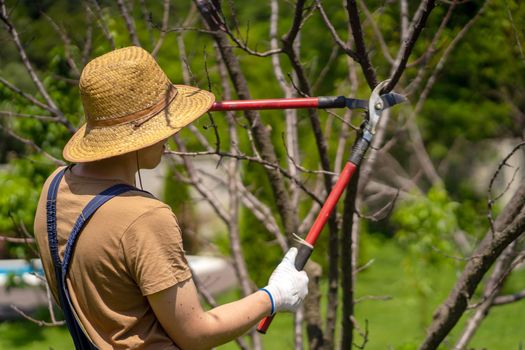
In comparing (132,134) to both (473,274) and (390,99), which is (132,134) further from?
(473,274)

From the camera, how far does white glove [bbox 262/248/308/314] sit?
2033mm

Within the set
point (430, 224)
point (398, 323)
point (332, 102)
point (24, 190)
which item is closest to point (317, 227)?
point (332, 102)

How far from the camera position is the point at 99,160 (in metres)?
1.94

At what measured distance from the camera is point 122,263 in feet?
5.94

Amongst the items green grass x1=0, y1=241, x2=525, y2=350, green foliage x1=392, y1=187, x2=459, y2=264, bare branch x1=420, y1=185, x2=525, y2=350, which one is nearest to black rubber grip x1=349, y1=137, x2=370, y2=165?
bare branch x1=420, y1=185, x2=525, y2=350

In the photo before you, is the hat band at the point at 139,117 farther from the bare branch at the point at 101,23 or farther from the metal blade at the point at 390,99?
the bare branch at the point at 101,23

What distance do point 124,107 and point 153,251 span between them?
379mm

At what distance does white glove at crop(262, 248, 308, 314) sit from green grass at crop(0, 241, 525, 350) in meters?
4.96

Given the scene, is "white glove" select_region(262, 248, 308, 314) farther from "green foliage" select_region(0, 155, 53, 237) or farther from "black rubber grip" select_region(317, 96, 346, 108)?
"green foliage" select_region(0, 155, 53, 237)

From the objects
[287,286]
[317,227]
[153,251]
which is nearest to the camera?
[153,251]

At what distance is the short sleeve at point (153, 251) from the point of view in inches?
70.0

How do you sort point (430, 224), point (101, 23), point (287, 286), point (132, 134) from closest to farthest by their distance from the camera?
point (132, 134) → point (287, 286) → point (101, 23) → point (430, 224)

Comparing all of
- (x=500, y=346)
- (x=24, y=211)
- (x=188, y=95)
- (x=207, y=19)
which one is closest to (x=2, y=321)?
(x=24, y=211)

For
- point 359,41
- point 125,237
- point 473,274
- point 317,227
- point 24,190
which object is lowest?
point 24,190
